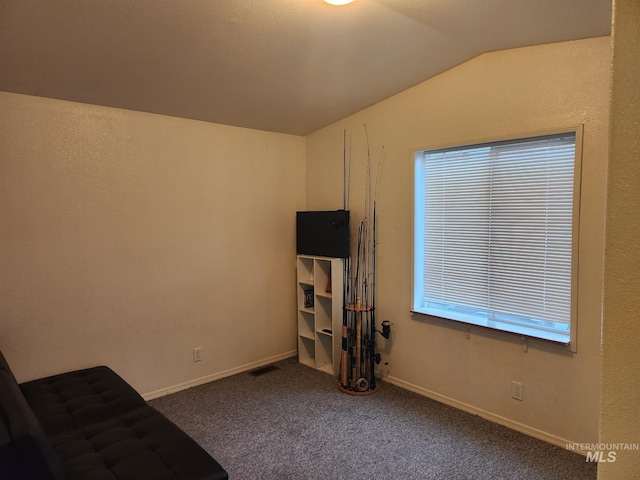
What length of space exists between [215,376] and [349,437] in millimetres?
1402

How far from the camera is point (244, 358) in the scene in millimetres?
3520

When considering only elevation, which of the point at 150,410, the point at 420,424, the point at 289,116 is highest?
the point at 289,116

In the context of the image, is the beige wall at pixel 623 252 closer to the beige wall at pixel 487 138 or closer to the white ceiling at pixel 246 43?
the white ceiling at pixel 246 43

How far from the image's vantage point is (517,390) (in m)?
2.49

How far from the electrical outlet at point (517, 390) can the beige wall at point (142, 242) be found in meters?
2.08

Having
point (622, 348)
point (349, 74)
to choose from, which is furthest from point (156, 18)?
point (622, 348)

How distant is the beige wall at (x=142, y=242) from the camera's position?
7.93 feet

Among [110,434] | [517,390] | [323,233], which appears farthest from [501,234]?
[110,434]

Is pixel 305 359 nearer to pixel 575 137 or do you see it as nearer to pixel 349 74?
pixel 349 74

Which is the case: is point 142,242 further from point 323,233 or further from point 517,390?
point 517,390

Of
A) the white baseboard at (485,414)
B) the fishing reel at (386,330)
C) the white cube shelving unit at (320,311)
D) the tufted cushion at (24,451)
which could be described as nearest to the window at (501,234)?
the fishing reel at (386,330)

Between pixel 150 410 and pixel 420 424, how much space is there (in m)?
1.71

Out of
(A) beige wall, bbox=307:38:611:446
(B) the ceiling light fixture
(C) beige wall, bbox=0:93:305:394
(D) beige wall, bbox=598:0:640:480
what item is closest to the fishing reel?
(A) beige wall, bbox=307:38:611:446

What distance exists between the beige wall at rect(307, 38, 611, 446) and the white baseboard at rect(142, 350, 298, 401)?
107cm
